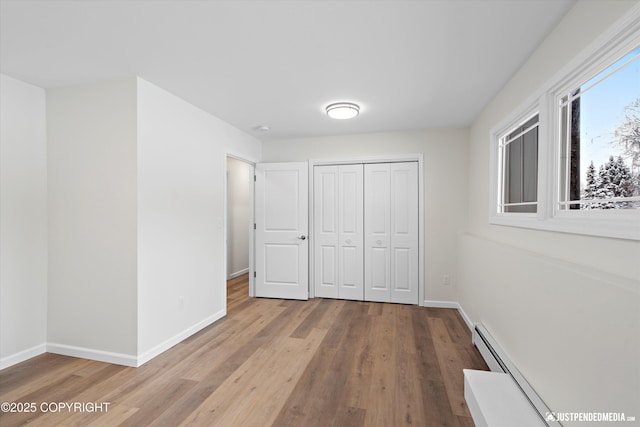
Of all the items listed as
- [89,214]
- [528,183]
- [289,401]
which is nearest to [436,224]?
[528,183]

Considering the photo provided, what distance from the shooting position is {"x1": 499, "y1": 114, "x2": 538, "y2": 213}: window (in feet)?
7.46

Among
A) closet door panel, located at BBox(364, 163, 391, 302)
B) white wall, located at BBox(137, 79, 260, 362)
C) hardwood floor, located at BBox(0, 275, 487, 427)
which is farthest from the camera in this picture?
closet door panel, located at BBox(364, 163, 391, 302)

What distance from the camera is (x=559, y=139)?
1890 millimetres

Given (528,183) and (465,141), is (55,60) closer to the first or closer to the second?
(528,183)

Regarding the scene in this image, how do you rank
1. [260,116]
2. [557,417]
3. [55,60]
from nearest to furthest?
[557,417]
[55,60]
[260,116]

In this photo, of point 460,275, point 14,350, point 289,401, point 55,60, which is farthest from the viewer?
point 460,275

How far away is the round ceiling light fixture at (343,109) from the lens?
3.12 m

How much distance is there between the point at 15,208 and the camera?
8.36 feet

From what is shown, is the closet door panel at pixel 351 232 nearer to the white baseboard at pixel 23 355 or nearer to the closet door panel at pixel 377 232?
the closet door panel at pixel 377 232

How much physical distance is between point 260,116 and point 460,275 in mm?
3284

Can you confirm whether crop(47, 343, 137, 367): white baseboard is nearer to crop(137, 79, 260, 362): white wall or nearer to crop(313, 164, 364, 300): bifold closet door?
crop(137, 79, 260, 362): white wall

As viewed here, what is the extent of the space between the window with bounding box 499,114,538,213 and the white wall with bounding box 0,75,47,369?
4.19 m

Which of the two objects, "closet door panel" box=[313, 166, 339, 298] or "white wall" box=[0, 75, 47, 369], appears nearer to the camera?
"white wall" box=[0, 75, 47, 369]

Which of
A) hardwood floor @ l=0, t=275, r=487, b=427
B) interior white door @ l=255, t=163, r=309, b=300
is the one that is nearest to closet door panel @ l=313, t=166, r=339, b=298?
interior white door @ l=255, t=163, r=309, b=300
